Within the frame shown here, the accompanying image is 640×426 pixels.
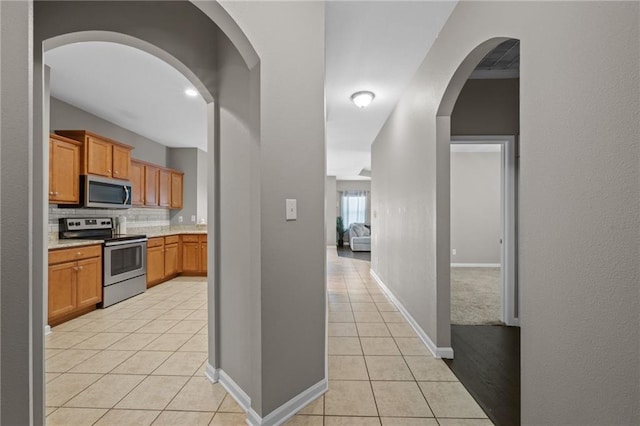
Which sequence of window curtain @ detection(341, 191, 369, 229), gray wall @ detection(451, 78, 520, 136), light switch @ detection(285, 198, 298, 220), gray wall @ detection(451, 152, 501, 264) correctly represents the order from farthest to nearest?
window curtain @ detection(341, 191, 369, 229) → gray wall @ detection(451, 152, 501, 264) → gray wall @ detection(451, 78, 520, 136) → light switch @ detection(285, 198, 298, 220)

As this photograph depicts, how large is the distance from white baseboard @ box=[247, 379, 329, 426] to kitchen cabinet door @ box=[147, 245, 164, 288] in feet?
12.6

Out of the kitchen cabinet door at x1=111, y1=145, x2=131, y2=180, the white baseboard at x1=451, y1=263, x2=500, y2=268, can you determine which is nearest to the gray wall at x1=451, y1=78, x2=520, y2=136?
the white baseboard at x1=451, y1=263, x2=500, y2=268

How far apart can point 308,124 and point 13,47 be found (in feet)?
4.04

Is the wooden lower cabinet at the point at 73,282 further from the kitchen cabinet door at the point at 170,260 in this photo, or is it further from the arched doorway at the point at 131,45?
the arched doorway at the point at 131,45

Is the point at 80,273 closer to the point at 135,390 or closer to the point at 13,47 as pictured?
the point at 135,390

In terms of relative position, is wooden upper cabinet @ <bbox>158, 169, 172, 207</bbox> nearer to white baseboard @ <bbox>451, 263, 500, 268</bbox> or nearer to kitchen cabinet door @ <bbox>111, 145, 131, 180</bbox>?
kitchen cabinet door @ <bbox>111, 145, 131, 180</bbox>

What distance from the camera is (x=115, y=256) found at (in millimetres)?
3779

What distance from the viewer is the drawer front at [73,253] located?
9.75ft

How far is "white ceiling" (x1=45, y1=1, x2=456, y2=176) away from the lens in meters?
2.11

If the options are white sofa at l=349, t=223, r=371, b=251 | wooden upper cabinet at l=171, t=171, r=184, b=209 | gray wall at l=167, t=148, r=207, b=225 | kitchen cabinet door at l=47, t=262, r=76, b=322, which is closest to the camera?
kitchen cabinet door at l=47, t=262, r=76, b=322

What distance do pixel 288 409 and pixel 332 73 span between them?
9.61ft

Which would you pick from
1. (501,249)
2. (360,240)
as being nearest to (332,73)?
(501,249)

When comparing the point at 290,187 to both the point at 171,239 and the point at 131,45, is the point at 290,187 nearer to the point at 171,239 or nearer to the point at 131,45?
the point at 131,45

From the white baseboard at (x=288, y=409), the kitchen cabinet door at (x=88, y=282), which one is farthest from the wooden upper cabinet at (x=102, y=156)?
the white baseboard at (x=288, y=409)
